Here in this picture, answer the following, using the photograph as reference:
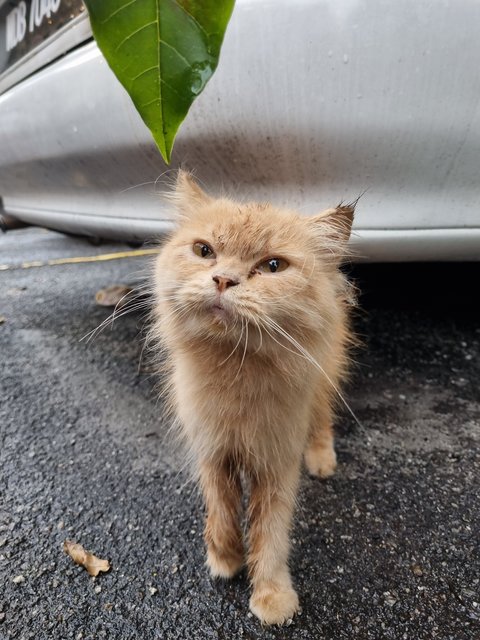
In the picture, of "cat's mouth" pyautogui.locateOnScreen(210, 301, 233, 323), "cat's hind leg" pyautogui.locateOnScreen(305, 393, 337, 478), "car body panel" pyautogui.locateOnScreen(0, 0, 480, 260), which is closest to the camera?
"cat's mouth" pyautogui.locateOnScreen(210, 301, 233, 323)

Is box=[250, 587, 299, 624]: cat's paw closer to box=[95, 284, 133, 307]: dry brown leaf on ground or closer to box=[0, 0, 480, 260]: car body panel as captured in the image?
box=[0, 0, 480, 260]: car body panel

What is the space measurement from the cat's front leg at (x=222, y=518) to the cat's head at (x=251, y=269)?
44 centimetres

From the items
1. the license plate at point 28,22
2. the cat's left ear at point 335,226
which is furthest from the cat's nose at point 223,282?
the license plate at point 28,22

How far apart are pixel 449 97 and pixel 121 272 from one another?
2.99 metres

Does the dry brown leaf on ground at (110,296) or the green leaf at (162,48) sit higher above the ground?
the green leaf at (162,48)

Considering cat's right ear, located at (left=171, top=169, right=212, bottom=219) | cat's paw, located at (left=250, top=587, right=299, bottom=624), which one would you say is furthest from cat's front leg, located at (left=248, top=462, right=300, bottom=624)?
cat's right ear, located at (left=171, top=169, right=212, bottom=219)

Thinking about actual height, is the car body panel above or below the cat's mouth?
above

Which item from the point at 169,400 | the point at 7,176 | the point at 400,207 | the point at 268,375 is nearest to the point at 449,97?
the point at 400,207

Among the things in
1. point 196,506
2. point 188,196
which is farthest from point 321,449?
point 188,196

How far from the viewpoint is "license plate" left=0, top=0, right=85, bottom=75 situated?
5.61ft

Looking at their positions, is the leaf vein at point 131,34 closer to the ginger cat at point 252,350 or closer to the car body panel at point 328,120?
the ginger cat at point 252,350

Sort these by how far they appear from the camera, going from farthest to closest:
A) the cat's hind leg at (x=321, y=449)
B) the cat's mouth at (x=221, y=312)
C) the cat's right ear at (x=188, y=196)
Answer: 1. the cat's hind leg at (x=321, y=449)
2. the cat's right ear at (x=188, y=196)
3. the cat's mouth at (x=221, y=312)

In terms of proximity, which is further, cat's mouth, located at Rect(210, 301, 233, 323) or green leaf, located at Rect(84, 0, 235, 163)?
cat's mouth, located at Rect(210, 301, 233, 323)

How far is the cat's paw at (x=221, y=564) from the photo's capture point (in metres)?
1.22
